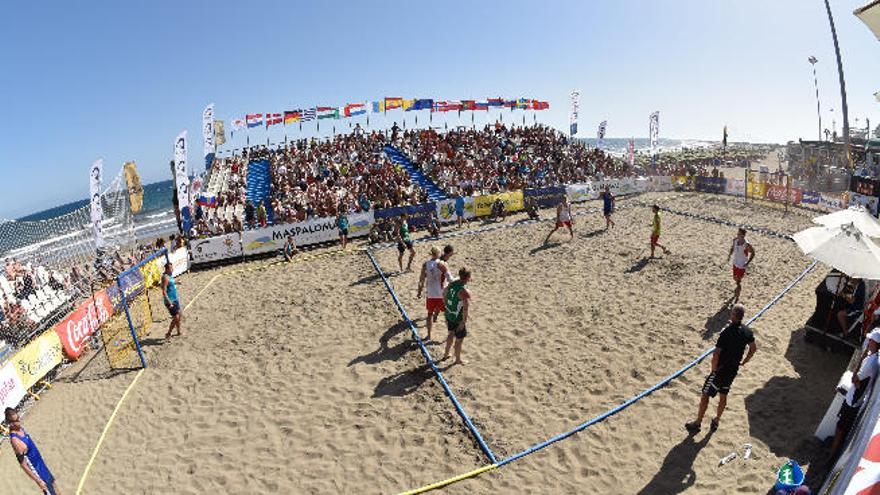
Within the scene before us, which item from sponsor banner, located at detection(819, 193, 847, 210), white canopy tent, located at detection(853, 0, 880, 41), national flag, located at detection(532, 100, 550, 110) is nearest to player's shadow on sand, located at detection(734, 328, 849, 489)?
white canopy tent, located at detection(853, 0, 880, 41)

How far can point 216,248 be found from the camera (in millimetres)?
16812

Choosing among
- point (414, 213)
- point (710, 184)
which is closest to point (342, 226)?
point (414, 213)

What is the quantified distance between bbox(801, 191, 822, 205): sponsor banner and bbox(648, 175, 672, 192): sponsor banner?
6.79 m

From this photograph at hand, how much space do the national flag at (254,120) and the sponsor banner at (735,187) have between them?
2698 centimetres

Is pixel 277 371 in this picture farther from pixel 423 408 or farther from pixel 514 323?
pixel 514 323

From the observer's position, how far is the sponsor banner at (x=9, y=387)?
8.22m

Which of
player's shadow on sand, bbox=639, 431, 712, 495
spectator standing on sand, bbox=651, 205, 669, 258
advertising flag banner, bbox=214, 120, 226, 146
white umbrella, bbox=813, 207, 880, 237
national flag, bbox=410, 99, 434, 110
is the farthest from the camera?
national flag, bbox=410, 99, 434, 110

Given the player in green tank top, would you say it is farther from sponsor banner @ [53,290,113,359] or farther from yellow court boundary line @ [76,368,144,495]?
sponsor banner @ [53,290,113,359]

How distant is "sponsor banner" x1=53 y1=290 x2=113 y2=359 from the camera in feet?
32.9

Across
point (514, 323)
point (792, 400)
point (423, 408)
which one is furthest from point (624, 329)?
point (423, 408)

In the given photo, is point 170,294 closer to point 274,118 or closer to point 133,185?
point 133,185

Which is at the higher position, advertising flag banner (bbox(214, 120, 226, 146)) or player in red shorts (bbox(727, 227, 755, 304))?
advertising flag banner (bbox(214, 120, 226, 146))

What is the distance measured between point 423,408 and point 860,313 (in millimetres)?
7019

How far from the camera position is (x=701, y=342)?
8.36 meters
